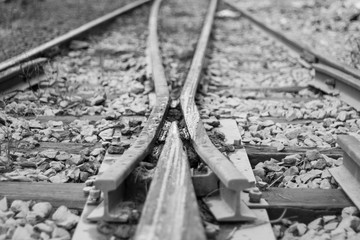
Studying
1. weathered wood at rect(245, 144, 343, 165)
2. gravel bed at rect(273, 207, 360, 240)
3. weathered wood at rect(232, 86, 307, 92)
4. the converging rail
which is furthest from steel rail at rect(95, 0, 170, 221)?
the converging rail

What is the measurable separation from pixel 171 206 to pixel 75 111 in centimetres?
207

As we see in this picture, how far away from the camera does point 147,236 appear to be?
1704mm

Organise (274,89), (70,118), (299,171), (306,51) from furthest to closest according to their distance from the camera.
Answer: (306,51)
(274,89)
(70,118)
(299,171)

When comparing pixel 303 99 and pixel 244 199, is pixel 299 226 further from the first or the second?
pixel 303 99

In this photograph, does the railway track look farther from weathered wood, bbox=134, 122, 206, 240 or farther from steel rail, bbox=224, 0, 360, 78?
steel rail, bbox=224, 0, 360, 78

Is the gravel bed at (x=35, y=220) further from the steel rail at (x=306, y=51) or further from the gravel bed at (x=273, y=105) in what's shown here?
the steel rail at (x=306, y=51)

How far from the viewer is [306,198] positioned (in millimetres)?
2361

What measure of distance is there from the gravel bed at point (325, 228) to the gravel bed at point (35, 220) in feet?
2.93

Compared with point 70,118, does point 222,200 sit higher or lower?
higher

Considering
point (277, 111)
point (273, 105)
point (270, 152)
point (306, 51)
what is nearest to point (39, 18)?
point (306, 51)

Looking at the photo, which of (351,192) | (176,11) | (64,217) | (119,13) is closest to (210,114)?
(351,192)

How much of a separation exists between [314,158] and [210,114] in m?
0.96

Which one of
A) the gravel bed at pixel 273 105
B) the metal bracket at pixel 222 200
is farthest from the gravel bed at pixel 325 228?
the gravel bed at pixel 273 105

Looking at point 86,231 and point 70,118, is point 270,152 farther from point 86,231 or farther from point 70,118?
point 70,118
